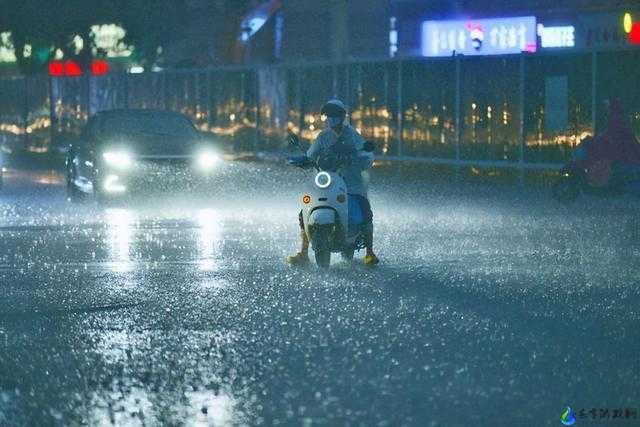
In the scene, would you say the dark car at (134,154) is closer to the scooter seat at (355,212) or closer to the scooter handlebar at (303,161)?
the scooter handlebar at (303,161)

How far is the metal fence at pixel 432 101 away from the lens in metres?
28.7

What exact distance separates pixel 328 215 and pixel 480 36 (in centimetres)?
3816

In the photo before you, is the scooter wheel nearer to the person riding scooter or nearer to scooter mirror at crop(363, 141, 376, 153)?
the person riding scooter

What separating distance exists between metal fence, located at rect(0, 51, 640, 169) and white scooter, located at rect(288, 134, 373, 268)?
466 inches

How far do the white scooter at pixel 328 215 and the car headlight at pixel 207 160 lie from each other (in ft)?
35.3

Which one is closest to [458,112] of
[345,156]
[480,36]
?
[345,156]

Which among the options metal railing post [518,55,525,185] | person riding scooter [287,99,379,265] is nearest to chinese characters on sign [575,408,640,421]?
person riding scooter [287,99,379,265]

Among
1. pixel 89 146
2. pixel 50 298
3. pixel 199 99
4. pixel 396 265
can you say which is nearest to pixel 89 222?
pixel 89 146

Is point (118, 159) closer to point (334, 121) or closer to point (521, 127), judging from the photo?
point (521, 127)

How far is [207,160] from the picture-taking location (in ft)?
88.6

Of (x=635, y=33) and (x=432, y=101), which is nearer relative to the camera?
(x=635, y=33)

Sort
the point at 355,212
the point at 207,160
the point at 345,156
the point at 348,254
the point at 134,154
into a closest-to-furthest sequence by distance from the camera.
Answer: the point at 345,156, the point at 355,212, the point at 348,254, the point at 134,154, the point at 207,160

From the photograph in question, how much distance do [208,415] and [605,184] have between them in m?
17.3

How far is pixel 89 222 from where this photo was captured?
22.5 meters
